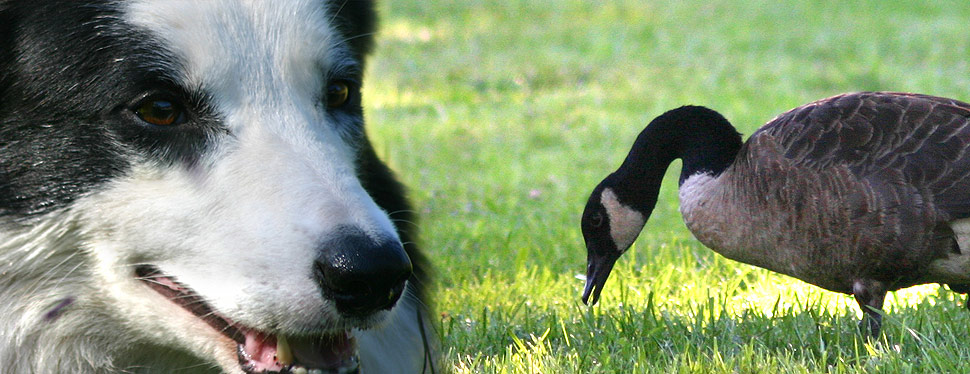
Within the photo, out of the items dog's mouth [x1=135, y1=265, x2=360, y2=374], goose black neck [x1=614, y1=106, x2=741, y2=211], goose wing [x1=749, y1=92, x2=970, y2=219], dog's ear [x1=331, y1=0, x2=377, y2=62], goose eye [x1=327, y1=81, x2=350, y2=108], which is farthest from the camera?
goose black neck [x1=614, y1=106, x2=741, y2=211]

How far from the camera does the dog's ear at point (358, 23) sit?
285cm

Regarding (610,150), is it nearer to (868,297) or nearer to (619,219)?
(619,219)

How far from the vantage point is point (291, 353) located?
8.02 ft

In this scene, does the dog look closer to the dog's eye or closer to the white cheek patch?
the dog's eye

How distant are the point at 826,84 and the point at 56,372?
7580mm

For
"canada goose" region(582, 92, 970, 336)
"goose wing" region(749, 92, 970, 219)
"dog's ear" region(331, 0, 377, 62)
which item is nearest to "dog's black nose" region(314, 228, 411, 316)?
"dog's ear" region(331, 0, 377, 62)

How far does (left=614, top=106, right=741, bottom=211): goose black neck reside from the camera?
3.92 metres

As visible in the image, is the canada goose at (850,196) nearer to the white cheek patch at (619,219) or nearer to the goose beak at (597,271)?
the goose beak at (597,271)

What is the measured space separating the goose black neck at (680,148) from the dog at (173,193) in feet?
5.83

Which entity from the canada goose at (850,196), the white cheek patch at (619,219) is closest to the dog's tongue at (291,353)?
the canada goose at (850,196)

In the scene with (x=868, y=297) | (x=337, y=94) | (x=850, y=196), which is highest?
(x=337, y=94)

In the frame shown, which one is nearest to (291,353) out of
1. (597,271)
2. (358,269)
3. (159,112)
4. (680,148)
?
(358,269)

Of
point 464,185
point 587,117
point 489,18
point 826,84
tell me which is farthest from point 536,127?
point 489,18

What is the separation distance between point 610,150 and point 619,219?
325 cm
